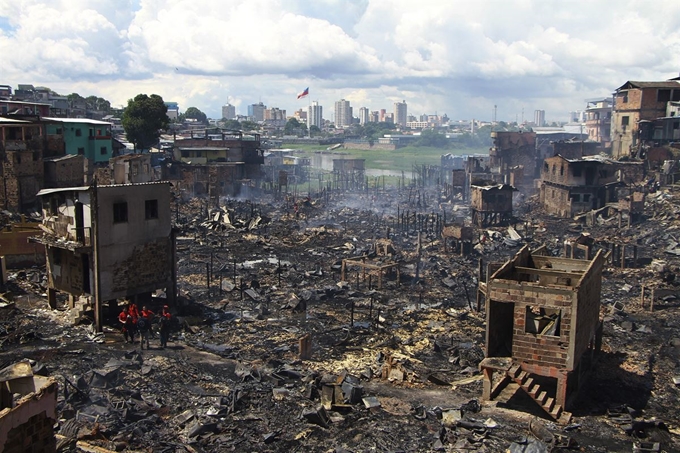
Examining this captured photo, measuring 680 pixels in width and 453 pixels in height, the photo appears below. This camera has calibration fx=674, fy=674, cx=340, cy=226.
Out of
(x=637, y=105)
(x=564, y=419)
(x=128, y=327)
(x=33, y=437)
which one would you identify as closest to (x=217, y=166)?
(x=637, y=105)

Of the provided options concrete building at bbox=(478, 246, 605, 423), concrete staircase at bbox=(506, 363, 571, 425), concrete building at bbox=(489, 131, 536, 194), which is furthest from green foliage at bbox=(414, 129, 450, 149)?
concrete staircase at bbox=(506, 363, 571, 425)

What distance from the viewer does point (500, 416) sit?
1620 cm

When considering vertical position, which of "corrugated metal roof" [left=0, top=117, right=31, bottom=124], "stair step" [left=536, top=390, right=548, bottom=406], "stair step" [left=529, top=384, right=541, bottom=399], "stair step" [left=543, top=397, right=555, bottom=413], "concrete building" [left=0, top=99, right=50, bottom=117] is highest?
"concrete building" [left=0, top=99, right=50, bottom=117]

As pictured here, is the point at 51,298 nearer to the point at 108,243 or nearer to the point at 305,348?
the point at 108,243

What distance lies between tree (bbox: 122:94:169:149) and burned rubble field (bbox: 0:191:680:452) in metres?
28.4

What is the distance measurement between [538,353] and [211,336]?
10.8 metres

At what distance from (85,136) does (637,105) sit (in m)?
46.2

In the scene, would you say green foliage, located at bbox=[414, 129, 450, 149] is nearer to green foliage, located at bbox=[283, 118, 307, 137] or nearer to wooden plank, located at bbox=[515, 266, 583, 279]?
green foliage, located at bbox=[283, 118, 307, 137]

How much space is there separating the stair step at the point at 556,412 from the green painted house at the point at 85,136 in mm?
42621

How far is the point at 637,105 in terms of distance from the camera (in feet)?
192

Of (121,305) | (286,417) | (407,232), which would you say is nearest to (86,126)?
(407,232)

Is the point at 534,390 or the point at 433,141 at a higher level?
the point at 433,141

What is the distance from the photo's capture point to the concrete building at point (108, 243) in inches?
874

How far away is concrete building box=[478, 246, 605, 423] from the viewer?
54.9 feet
